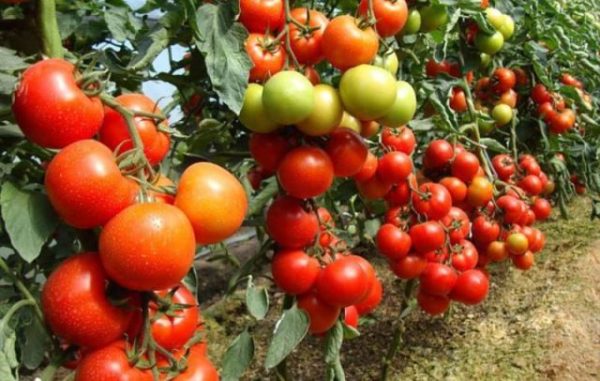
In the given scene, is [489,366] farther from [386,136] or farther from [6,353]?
[6,353]

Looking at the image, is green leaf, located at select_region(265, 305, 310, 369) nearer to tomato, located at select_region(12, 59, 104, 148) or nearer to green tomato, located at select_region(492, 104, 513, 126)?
tomato, located at select_region(12, 59, 104, 148)

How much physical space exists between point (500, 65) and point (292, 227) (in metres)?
1.33

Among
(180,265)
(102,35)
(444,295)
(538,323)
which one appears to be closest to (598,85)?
(538,323)

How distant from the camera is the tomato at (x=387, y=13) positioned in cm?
77

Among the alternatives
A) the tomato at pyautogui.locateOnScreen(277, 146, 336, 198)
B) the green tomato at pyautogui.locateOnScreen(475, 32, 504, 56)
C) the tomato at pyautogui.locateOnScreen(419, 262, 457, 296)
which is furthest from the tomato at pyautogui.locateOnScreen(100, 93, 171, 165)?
the green tomato at pyautogui.locateOnScreen(475, 32, 504, 56)

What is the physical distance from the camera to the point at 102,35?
1.14 m

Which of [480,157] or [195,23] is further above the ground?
[195,23]

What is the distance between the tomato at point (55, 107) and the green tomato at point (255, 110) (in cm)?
24

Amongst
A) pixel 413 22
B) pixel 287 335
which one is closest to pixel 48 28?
pixel 287 335

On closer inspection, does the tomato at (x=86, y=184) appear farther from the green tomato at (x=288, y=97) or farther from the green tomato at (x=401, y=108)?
the green tomato at (x=401, y=108)


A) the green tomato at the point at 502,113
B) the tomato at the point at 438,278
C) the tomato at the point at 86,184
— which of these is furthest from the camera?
the green tomato at the point at 502,113

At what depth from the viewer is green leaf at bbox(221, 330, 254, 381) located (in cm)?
77

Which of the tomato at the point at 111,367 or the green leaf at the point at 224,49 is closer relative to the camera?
the tomato at the point at 111,367

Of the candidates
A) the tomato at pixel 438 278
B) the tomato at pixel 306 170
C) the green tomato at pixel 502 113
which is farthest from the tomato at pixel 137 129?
the green tomato at pixel 502 113
